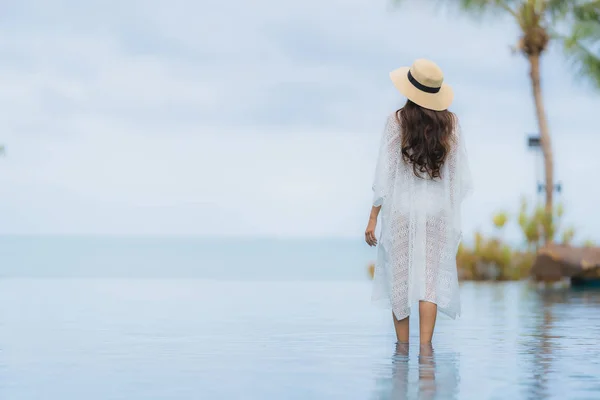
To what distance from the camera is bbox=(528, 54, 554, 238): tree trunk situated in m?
28.0

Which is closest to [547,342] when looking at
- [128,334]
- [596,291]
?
[128,334]

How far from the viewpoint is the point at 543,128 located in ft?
93.4

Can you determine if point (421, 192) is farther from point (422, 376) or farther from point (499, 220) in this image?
point (499, 220)

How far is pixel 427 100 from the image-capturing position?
28.2ft

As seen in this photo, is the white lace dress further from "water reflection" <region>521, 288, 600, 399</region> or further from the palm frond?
the palm frond

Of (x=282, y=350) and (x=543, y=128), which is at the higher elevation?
(x=543, y=128)

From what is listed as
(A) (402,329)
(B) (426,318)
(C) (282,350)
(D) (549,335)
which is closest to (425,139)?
(B) (426,318)

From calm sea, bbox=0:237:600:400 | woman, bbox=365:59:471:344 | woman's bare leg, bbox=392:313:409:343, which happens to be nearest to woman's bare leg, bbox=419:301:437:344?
woman, bbox=365:59:471:344

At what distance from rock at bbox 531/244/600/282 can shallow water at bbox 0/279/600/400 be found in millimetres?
5678

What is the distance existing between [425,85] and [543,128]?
2038 cm

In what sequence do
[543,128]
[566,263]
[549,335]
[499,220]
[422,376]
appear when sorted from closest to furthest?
[422,376], [549,335], [566,263], [499,220], [543,128]

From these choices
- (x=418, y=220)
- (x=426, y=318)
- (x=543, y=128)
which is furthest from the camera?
(x=543, y=128)

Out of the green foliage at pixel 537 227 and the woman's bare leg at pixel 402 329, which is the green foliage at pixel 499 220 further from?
the woman's bare leg at pixel 402 329

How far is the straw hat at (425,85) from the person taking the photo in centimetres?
860
